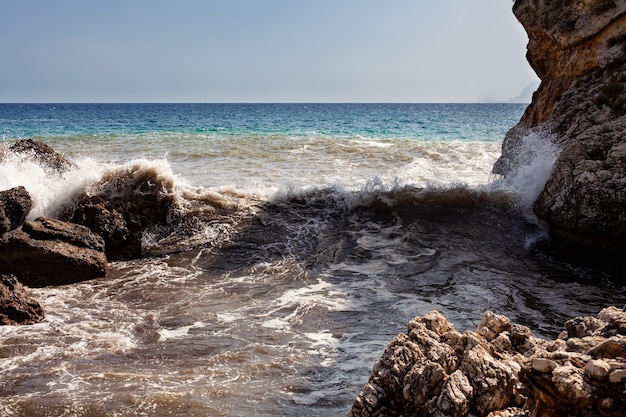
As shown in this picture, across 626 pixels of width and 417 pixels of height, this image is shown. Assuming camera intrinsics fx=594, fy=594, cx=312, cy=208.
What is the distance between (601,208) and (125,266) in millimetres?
6460

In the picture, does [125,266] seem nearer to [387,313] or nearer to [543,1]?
[387,313]

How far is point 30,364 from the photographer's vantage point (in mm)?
5152

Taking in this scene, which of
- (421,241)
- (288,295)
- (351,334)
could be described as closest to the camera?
(351,334)

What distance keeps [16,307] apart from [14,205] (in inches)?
119

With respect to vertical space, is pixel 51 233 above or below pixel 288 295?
above

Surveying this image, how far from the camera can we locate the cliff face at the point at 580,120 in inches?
301

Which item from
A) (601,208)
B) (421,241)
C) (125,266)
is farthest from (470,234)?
(125,266)

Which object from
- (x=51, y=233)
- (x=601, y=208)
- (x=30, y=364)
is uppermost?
(x=601, y=208)

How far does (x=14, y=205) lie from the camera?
342 inches

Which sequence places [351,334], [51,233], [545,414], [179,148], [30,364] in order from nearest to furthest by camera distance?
1. [545,414]
2. [30,364]
3. [351,334]
4. [51,233]
5. [179,148]

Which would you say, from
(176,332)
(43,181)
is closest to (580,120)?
(176,332)

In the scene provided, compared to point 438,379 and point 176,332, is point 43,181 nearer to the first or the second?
point 176,332

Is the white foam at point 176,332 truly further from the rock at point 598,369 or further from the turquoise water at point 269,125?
the turquoise water at point 269,125

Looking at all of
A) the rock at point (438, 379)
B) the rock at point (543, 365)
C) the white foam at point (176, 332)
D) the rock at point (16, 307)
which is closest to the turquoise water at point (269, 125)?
the white foam at point (176, 332)
